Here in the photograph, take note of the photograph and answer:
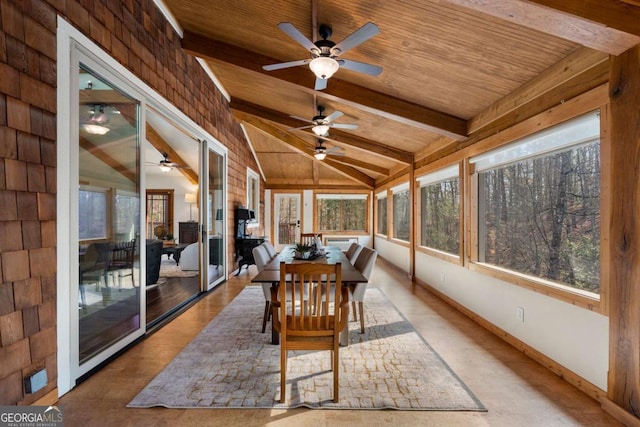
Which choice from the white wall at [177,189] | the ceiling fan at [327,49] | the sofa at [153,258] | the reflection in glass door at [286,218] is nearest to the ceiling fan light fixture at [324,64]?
the ceiling fan at [327,49]

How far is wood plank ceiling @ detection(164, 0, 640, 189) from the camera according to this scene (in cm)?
185

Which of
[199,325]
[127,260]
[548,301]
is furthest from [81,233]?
[548,301]

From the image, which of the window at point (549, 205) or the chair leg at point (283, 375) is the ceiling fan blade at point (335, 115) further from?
the chair leg at point (283, 375)

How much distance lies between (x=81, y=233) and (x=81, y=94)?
1052mm

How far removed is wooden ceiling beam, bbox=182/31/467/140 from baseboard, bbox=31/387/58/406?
3.76m

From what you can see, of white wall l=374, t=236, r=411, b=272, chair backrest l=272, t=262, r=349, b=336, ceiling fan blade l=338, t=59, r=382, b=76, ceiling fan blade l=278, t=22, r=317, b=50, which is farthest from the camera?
white wall l=374, t=236, r=411, b=272

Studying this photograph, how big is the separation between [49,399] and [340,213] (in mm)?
9183

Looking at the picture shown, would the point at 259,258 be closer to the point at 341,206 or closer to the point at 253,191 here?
the point at 253,191

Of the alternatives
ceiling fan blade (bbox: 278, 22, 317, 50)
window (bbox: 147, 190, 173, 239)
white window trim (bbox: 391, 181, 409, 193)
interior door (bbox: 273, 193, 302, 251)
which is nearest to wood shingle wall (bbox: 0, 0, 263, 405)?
ceiling fan blade (bbox: 278, 22, 317, 50)

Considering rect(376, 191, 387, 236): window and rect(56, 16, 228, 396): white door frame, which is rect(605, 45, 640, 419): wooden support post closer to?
rect(56, 16, 228, 396): white door frame

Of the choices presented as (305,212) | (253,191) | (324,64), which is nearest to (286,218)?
(305,212)

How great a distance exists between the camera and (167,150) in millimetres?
8281

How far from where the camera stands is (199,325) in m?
3.58

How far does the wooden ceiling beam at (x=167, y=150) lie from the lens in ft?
24.5
